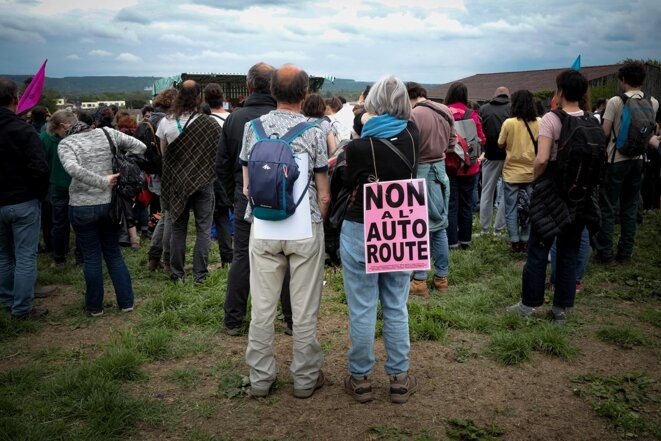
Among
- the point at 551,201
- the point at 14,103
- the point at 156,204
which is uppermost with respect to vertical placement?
the point at 14,103

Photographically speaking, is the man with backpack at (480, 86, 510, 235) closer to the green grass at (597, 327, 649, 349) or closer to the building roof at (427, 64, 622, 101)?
the green grass at (597, 327, 649, 349)

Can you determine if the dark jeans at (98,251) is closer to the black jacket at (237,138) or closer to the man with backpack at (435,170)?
the black jacket at (237,138)

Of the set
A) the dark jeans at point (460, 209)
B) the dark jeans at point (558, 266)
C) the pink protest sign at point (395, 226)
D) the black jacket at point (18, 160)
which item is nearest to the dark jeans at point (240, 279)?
the pink protest sign at point (395, 226)

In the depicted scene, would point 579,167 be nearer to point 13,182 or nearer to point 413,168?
point 413,168

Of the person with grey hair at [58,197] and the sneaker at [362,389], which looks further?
the person with grey hair at [58,197]

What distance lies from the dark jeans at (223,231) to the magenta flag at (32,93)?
240cm

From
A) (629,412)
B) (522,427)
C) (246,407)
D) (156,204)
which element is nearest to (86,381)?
(246,407)

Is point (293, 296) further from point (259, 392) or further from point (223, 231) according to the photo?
A: point (223, 231)

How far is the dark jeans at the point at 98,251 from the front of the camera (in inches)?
204

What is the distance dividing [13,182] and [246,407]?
11.5 feet

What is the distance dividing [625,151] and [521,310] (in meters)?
2.73

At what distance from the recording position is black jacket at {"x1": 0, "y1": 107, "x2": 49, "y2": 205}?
16.6 ft

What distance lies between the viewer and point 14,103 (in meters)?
5.21

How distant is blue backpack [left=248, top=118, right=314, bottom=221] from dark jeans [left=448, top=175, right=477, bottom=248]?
13.6 ft
